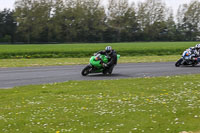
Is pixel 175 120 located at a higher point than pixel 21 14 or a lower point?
lower

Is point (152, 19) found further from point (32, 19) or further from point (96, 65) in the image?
point (96, 65)

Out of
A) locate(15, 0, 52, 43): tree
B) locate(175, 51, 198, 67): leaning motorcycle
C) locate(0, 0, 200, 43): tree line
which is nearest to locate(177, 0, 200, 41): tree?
locate(0, 0, 200, 43): tree line

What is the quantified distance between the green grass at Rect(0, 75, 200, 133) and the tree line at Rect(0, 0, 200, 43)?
70829mm

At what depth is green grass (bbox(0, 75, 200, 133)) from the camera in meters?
7.34

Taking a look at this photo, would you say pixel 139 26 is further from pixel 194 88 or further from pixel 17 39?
pixel 194 88

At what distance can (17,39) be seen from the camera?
3305 inches

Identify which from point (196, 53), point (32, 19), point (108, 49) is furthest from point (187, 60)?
point (32, 19)

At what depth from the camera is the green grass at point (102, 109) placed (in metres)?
7.34

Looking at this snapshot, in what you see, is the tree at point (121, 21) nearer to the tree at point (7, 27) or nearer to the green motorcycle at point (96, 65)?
the tree at point (7, 27)

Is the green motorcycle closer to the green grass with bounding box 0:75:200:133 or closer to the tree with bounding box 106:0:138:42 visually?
the green grass with bounding box 0:75:200:133

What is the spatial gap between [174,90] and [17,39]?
75.4m

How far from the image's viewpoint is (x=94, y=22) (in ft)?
298

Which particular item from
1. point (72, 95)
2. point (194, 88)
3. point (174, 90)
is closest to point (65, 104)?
point (72, 95)

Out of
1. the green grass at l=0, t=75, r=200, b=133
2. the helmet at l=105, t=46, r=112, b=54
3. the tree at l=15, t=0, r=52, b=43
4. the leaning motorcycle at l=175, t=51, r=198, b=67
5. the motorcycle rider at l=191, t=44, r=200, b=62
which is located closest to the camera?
the green grass at l=0, t=75, r=200, b=133
